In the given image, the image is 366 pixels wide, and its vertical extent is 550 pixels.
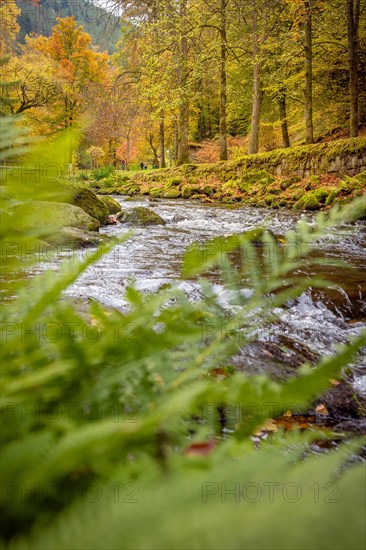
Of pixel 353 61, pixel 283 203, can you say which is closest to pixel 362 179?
pixel 283 203

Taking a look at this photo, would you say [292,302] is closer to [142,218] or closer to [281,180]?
[142,218]

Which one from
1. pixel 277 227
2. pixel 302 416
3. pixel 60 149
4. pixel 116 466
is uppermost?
pixel 60 149

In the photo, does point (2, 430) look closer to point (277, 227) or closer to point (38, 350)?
point (38, 350)

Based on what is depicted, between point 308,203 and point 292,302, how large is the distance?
810 cm

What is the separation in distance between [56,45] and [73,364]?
4538 centimetres

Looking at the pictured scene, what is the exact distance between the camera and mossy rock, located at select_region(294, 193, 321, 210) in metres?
11.1

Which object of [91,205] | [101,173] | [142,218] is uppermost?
[101,173]

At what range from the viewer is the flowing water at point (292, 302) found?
9.00 ft

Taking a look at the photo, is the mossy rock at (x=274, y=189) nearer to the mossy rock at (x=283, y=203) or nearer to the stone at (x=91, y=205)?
the mossy rock at (x=283, y=203)

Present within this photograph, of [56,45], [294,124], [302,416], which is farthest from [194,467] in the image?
[56,45]

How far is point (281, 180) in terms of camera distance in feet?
48.2

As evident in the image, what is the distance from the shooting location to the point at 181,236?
784cm

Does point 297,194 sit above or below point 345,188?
below

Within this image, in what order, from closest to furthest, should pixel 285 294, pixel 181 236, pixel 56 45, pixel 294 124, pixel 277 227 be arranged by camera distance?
pixel 285 294
pixel 181 236
pixel 277 227
pixel 294 124
pixel 56 45
